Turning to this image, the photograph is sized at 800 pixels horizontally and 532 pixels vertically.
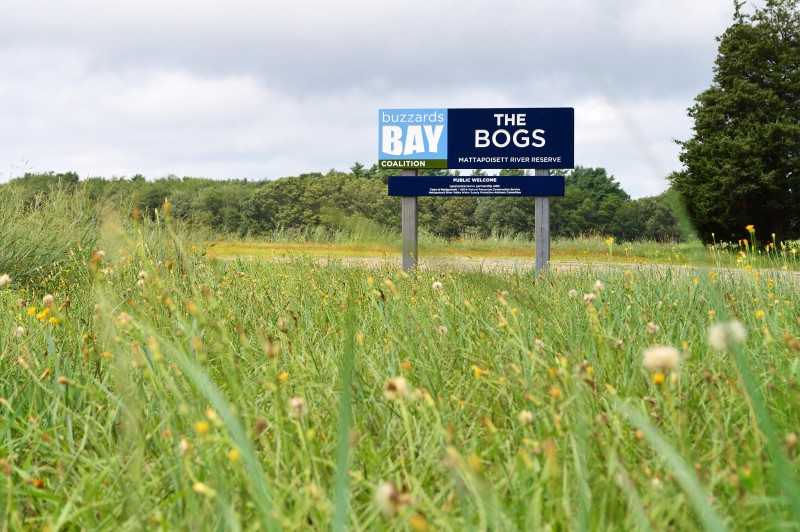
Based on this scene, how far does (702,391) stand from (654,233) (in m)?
44.8

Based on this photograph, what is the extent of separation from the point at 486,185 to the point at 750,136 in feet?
66.8

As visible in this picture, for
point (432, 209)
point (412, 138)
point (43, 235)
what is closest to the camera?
point (43, 235)

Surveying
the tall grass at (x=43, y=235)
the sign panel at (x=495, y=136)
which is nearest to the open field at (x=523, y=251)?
the sign panel at (x=495, y=136)

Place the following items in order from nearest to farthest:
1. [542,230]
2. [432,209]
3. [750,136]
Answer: [542,230] < [750,136] < [432,209]

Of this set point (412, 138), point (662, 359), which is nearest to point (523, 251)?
point (412, 138)

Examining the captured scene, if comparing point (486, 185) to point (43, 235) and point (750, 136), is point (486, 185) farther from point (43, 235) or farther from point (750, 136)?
point (750, 136)

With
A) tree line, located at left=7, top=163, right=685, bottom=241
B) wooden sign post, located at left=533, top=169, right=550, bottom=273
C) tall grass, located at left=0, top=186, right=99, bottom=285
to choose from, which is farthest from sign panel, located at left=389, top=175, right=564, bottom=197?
tree line, located at left=7, top=163, right=685, bottom=241

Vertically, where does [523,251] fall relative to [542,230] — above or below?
below

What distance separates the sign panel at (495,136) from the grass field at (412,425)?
16.4 feet

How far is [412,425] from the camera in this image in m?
1.69

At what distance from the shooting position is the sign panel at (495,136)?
804cm

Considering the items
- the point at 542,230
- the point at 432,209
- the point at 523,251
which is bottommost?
the point at 523,251

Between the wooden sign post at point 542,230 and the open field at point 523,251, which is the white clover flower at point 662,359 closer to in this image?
the open field at point 523,251

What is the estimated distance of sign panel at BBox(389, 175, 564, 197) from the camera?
320 inches
